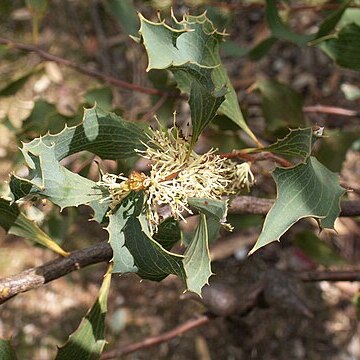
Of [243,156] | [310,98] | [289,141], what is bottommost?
[310,98]

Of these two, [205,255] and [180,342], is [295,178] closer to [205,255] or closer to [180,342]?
[205,255]

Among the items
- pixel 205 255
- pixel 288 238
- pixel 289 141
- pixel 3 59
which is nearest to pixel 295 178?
pixel 289 141

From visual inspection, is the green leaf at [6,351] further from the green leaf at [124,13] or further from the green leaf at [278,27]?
the green leaf at [124,13]

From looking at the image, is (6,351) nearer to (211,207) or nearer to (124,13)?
(211,207)

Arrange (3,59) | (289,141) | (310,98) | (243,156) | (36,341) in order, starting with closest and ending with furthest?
(289,141)
(243,156)
(36,341)
(310,98)
(3,59)

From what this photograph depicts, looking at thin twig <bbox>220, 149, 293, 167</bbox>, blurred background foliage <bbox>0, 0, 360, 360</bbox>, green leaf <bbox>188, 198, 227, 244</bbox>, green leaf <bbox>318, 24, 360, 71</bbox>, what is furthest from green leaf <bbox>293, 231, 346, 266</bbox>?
green leaf <bbox>188, 198, 227, 244</bbox>
